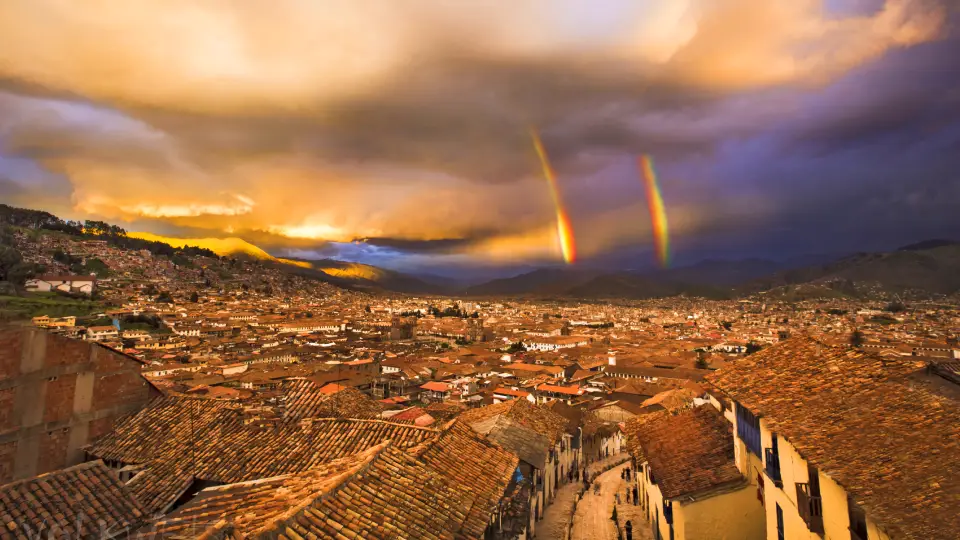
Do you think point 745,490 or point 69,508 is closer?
point 69,508

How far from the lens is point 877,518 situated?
18.2 feet

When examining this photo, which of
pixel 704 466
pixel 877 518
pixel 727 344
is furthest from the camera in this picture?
pixel 727 344

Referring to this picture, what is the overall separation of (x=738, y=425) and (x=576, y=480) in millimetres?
17998

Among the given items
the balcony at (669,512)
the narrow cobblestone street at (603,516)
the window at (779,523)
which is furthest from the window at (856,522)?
the narrow cobblestone street at (603,516)

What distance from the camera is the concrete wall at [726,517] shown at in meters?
11.8

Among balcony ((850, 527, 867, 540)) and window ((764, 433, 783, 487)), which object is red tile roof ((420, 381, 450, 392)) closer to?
window ((764, 433, 783, 487))

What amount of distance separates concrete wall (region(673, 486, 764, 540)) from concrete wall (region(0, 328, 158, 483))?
13.9 m

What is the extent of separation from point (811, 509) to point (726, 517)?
4552mm

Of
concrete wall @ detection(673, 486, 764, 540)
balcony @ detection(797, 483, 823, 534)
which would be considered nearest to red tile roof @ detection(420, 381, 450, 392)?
concrete wall @ detection(673, 486, 764, 540)

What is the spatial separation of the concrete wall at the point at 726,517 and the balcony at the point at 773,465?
220 cm

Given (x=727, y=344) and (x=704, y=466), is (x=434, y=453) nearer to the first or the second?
(x=704, y=466)

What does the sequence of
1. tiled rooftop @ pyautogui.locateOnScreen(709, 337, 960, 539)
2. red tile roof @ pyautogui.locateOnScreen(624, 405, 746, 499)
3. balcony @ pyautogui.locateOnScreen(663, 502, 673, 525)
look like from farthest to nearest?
balcony @ pyautogui.locateOnScreen(663, 502, 673, 525)
red tile roof @ pyautogui.locateOnScreen(624, 405, 746, 499)
tiled rooftop @ pyautogui.locateOnScreen(709, 337, 960, 539)

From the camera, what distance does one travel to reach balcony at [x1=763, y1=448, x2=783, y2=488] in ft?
31.5

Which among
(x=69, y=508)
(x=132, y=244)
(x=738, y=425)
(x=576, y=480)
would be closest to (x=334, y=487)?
(x=69, y=508)
